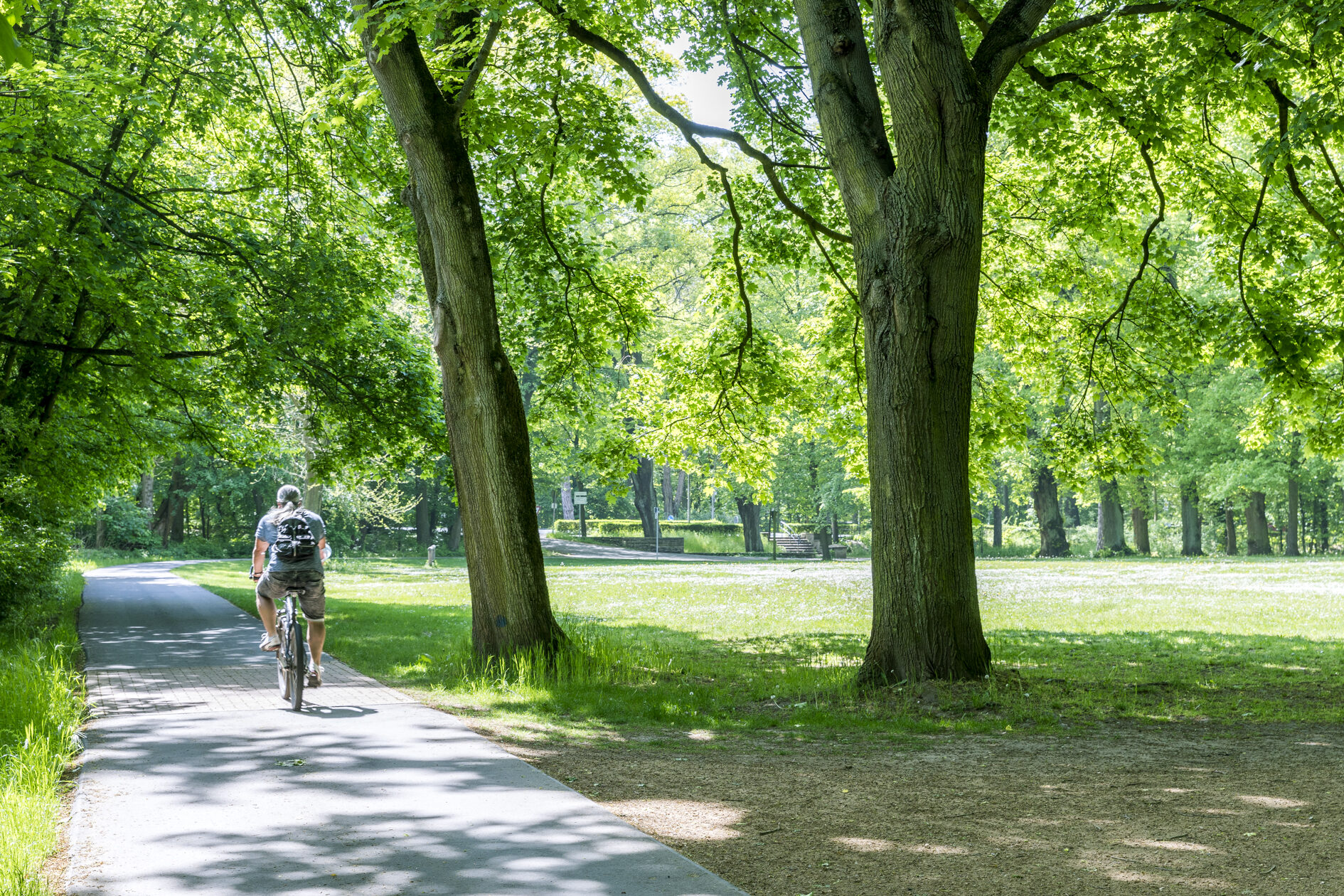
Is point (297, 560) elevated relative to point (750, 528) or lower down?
elevated

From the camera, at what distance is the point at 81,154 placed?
14.7 meters

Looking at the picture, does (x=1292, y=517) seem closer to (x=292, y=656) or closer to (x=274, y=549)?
(x=274, y=549)

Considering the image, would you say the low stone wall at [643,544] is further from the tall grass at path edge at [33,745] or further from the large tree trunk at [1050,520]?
the tall grass at path edge at [33,745]

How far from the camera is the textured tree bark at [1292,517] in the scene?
43912 millimetres

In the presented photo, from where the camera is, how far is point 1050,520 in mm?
44312

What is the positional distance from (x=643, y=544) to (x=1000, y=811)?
47530mm

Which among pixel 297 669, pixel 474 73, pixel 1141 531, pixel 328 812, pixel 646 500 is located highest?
pixel 474 73

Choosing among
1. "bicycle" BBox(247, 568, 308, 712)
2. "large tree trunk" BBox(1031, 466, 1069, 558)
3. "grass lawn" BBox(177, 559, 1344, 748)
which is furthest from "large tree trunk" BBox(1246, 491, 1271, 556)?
"bicycle" BBox(247, 568, 308, 712)

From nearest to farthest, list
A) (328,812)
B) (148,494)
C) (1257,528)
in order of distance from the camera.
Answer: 1. (328,812)
2. (1257,528)
3. (148,494)

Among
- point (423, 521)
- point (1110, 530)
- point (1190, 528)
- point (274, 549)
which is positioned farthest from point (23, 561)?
point (1190, 528)

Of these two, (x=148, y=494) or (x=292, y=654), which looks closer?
(x=292, y=654)

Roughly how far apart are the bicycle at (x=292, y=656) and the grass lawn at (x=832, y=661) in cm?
130

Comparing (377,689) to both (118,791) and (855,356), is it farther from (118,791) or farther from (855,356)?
(855,356)

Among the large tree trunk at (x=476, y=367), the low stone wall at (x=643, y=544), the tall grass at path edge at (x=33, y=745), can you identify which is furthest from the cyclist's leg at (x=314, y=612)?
the low stone wall at (x=643, y=544)
